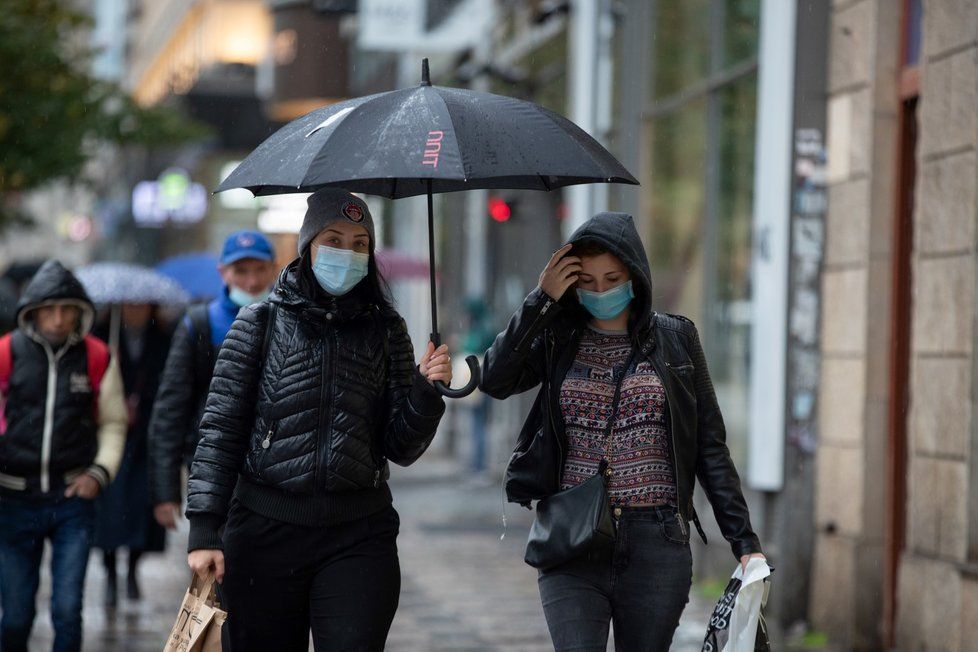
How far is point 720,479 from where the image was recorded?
499 cm

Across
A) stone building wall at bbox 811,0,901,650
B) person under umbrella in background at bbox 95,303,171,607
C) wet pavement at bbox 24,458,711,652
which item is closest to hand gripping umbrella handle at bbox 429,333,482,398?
wet pavement at bbox 24,458,711,652

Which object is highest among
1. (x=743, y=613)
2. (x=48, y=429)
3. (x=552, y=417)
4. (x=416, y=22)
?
(x=416, y=22)

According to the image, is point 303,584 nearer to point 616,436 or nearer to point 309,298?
point 309,298

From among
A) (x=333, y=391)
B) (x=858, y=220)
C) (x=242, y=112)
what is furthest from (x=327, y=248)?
(x=242, y=112)

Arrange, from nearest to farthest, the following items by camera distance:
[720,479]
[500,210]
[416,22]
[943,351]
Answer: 1. [720,479]
2. [943,351]
3. [500,210]
4. [416,22]

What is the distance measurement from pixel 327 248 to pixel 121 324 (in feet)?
19.1

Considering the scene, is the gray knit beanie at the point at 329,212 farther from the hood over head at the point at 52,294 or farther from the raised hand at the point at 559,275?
the hood over head at the point at 52,294

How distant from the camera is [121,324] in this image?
10.4 m

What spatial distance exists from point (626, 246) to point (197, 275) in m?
9.34

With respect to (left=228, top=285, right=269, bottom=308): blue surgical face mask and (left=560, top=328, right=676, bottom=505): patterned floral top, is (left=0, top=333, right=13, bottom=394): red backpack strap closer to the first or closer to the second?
(left=228, top=285, right=269, bottom=308): blue surgical face mask

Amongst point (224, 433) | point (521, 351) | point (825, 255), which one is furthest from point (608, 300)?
point (825, 255)

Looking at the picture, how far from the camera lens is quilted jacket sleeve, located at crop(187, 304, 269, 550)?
15.5 feet

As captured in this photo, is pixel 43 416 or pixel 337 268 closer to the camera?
pixel 337 268

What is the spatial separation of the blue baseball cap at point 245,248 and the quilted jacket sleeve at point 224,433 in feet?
6.91
